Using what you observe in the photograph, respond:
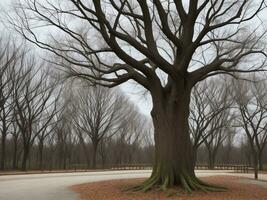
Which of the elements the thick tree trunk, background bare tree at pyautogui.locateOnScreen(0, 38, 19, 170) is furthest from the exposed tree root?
background bare tree at pyautogui.locateOnScreen(0, 38, 19, 170)

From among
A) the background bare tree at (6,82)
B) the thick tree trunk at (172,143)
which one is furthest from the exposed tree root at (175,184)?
the background bare tree at (6,82)

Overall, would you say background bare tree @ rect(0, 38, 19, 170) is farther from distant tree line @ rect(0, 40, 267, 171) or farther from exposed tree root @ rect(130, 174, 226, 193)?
exposed tree root @ rect(130, 174, 226, 193)

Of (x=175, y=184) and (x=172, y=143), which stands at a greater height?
(x=172, y=143)

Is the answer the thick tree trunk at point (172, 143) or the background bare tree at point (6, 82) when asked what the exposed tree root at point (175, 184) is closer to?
the thick tree trunk at point (172, 143)

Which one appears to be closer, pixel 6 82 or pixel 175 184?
pixel 175 184

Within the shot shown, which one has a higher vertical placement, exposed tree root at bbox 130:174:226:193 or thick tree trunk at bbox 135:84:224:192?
thick tree trunk at bbox 135:84:224:192

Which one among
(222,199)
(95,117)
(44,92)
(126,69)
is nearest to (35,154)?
(95,117)

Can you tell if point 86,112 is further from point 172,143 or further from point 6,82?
point 172,143

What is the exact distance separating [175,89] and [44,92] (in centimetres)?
3178

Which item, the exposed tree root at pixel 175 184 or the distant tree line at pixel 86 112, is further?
the distant tree line at pixel 86 112

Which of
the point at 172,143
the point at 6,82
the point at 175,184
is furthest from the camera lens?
the point at 6,82

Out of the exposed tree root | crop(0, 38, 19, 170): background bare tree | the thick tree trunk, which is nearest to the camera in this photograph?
the exposed tree root

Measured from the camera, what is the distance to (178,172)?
1852 cm

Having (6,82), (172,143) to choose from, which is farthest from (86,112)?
(172,143)
